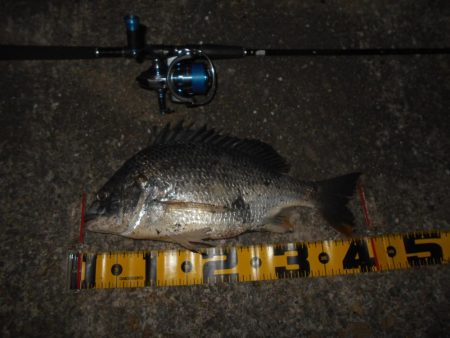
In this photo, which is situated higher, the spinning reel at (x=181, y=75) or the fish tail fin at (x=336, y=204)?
the spinning reel at (x=181, y=75)

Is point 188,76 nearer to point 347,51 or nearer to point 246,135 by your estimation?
point 246,135

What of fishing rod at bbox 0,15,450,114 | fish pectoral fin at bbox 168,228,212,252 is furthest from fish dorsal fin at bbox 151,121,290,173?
fish pectoral fin at bbox 168,228,212,252

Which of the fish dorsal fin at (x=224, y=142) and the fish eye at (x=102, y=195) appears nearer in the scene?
the fish eye at (x=102, y=195)

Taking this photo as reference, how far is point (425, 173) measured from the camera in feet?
8.01

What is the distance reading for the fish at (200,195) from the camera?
6.20ft

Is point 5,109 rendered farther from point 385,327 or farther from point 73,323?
point 385,327

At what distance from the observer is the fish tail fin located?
6.95 ft

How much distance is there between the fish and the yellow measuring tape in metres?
0.22

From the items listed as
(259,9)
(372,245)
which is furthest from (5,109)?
(372,245)

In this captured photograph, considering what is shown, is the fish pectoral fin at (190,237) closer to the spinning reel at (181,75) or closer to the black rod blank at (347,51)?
the spinning reel at (181,75)

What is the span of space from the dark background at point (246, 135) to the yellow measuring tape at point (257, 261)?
9 centimetres

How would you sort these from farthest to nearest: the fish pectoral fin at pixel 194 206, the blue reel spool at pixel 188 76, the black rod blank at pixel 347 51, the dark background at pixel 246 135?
the black rod blank at pixel 347 51, the dark background at pixel 246 135, the blue reel spool at pixel 188 76, the fish pectoral fin at pixel 194 206

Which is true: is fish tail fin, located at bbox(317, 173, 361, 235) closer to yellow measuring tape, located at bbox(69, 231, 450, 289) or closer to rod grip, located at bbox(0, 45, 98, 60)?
yellow measuring tape, located at bbox(69, 231, 450, 289)

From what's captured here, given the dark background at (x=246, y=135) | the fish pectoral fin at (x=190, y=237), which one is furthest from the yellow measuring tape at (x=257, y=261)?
the fish pectoral fin at (x=190, y=237)
